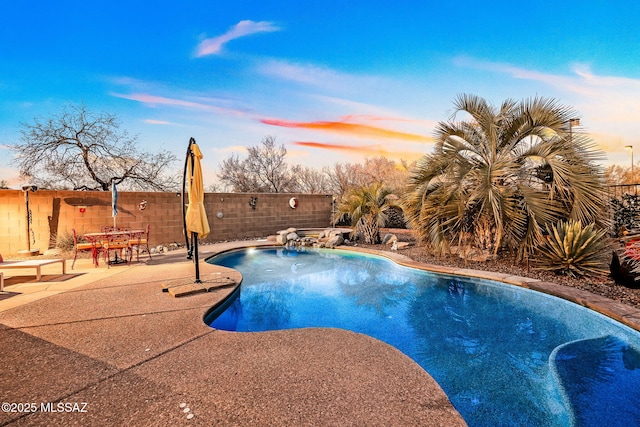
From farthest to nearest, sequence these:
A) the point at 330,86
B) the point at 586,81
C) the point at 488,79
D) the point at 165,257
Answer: the point at 330,86, the point at 488,79, the point at 586,81, the point at 165,257

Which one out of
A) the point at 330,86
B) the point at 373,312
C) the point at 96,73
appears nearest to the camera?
the point at 373,312

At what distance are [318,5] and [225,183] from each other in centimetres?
1551

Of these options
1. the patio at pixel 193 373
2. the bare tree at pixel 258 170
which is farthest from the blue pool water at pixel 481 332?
the bare tree at pixel 258 170

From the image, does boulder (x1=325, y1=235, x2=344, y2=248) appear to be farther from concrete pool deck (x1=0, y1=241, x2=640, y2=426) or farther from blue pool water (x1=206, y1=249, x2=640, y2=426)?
concrete pool deck (x1=0, y1=241, x2=640, y2=426)

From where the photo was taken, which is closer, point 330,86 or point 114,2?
point 114,2

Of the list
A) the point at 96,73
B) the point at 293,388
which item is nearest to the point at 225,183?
the point at 96,73

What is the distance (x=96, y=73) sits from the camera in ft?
36.8

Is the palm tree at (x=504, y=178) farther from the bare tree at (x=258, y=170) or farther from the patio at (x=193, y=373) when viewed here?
the bare tree at (x=258, y=170)

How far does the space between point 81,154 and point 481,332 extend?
1568cm

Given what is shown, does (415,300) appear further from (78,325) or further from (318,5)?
(318,5)

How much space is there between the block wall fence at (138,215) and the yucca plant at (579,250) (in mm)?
10286

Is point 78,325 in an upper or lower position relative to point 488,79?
lower

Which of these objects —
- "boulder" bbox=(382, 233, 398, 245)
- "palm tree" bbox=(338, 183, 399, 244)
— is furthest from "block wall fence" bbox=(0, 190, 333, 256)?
"boulder" bbox=(382, 233, 398, 245)

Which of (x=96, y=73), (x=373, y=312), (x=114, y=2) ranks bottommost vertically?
(x=373, y=312)
